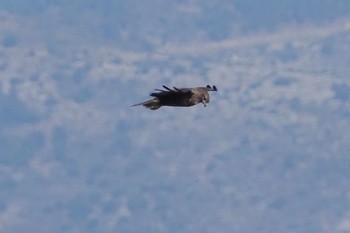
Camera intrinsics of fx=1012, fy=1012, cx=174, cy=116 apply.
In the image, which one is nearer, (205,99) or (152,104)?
(152,104)

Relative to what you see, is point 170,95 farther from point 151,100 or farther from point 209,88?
point 209,88

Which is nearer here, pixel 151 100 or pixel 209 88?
pixel 151 100

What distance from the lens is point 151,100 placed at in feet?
168

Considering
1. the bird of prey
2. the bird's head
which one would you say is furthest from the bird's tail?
the bird's head

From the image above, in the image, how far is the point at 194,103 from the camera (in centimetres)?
5191

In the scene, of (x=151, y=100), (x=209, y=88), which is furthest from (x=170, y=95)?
(x=209, y=88)

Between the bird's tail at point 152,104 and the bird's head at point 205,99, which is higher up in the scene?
the bird's head at point 205,99

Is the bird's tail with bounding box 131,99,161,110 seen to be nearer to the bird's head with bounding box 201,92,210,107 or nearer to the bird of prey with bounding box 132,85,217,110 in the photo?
the bird of prey with bounding box 132,85,217,110

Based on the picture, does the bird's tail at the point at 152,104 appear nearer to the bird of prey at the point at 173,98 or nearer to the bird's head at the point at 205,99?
the bird of prey at the point at 173,98

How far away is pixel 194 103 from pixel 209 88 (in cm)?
312

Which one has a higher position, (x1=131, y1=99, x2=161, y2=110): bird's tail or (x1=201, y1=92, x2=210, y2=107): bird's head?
(x1=201, y1=92, x2=210, y2=107): bird's head

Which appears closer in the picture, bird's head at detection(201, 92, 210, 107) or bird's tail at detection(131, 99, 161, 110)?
bird's tail at detection(131, 99, 161, 110)

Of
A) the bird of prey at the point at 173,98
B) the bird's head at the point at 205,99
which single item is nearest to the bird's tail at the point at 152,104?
the bird of prey at the point at 173,98

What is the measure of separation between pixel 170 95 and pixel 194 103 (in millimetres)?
1836
